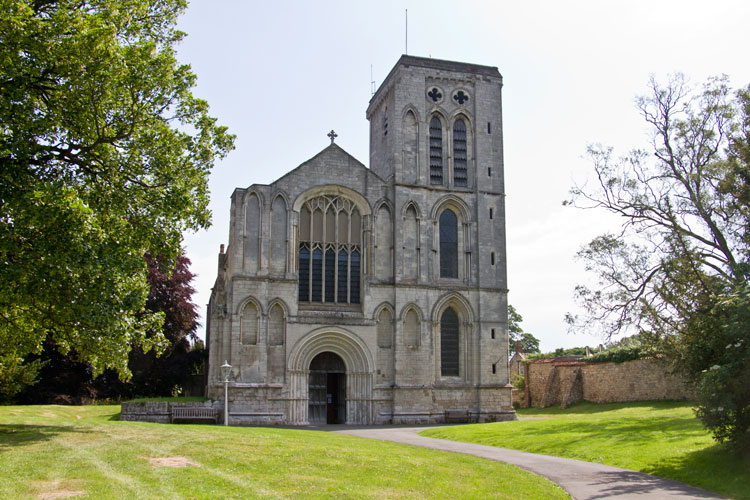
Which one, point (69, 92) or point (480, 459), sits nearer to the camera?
point (69, 92)

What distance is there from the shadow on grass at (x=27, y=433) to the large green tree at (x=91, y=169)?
191cm

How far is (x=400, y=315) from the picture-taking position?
109 feet

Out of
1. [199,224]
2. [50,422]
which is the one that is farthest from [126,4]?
[50,422]

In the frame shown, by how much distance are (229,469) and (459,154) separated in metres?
26.3

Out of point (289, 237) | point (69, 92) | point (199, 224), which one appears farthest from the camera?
point (289, 237)

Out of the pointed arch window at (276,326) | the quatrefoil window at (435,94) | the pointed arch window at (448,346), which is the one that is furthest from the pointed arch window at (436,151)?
the pointed arch window at (276,326)

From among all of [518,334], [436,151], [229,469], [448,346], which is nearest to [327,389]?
[448,346]

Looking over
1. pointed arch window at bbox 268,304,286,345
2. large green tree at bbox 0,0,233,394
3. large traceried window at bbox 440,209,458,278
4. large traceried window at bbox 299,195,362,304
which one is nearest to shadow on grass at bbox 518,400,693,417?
large traceried window at bbox 440,209,458,278

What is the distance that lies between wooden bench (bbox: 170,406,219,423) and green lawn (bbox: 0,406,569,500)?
35.5 ft

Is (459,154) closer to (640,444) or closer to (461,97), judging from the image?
(461,97)

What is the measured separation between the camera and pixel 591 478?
48.4 feet

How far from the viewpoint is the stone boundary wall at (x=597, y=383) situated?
33.4 m

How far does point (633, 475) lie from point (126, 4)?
15524mm

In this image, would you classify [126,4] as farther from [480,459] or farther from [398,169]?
[398,169]
